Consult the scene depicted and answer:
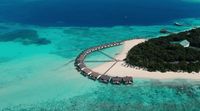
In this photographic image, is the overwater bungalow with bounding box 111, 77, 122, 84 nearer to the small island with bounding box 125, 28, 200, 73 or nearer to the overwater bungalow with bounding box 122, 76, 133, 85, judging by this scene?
the overwater bungalow with bounding box 122, 76, 133, 85

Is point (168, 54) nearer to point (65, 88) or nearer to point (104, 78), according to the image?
point (104, 78)

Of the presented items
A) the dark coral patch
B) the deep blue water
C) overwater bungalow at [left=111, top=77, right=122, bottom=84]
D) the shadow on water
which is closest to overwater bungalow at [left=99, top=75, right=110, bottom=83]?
overwater bungalow at [left=111, top=77, right=122, bottom=84]

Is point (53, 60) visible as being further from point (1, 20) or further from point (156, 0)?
point (156, 0)

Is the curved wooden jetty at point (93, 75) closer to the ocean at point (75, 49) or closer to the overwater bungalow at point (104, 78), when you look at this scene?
the overwater bungalow at point (104, 78)

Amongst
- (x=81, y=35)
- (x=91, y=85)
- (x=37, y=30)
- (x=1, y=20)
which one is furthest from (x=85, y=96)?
(x=1, y=20)

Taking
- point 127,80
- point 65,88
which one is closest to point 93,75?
point 65,88

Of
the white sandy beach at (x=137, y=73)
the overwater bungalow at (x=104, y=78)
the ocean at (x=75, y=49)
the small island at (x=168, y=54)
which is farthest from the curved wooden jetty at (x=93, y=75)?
the small island at (x=168, y=54)

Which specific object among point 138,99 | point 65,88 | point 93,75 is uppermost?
point 93,75

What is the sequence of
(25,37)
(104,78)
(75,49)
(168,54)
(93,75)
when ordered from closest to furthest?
(104,78), (93,75), (168,54), (75,49), (25,37)
